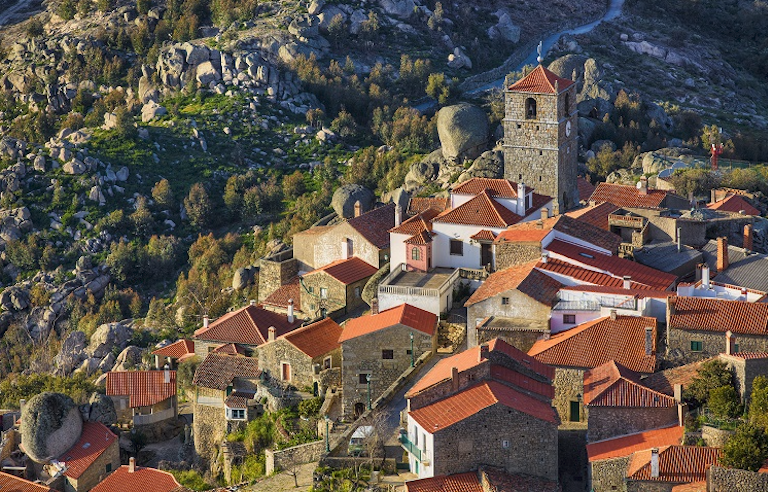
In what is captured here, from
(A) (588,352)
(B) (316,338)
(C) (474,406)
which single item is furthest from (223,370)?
(C) (474,406)

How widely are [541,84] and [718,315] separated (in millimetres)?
19038

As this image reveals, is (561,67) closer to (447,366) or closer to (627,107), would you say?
(627,107)

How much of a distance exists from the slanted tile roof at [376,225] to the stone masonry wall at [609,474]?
20.5 m

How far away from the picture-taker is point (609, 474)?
47.2 metres

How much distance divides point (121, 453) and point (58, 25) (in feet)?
196

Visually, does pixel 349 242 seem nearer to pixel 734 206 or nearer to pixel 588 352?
pixel 588 352

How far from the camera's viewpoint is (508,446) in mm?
47906

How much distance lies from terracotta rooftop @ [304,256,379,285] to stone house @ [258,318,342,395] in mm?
4569

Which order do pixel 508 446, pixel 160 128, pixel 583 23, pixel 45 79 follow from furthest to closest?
pixel 583 23, pixel 45 79, pixel 160 128, pixel 508 446

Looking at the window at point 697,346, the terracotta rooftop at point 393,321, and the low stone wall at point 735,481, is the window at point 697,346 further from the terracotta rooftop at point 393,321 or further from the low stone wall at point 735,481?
the terracotta rooftop at point 393,321

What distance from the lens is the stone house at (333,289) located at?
63.3 meters

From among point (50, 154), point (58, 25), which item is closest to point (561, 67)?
point (50, 154)

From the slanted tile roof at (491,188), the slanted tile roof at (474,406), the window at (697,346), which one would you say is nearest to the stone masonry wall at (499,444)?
the slanted tile roof at (474,406)

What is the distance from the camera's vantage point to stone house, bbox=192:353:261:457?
58.4 metres
